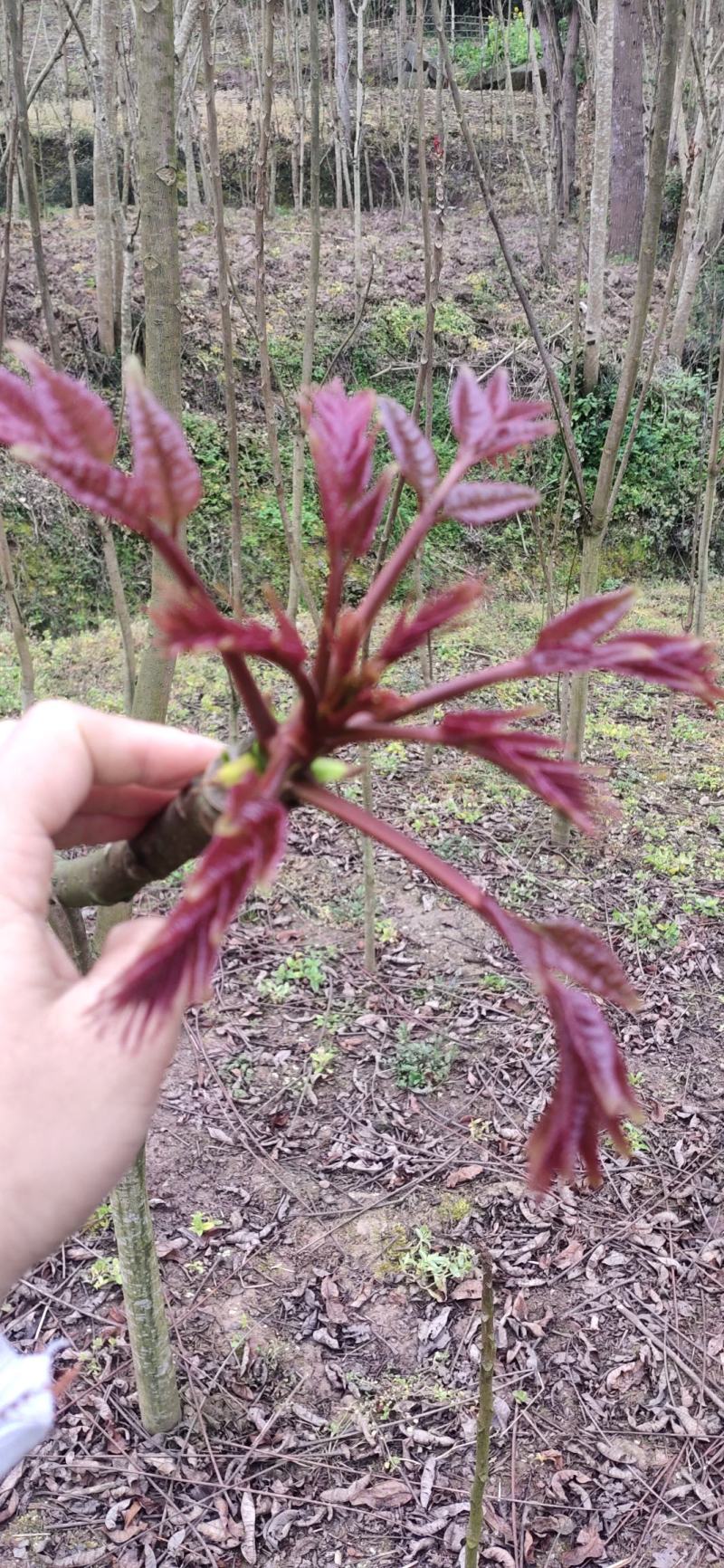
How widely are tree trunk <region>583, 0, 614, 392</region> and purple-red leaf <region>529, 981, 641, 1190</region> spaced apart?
4.03 meters

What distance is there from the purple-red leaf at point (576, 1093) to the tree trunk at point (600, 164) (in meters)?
4.03

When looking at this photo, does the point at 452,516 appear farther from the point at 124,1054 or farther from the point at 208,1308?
the point at 208,1308

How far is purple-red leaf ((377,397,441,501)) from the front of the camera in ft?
2.12

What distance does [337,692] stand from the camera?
594mm

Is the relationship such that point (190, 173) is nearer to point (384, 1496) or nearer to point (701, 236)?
point (701, 236)

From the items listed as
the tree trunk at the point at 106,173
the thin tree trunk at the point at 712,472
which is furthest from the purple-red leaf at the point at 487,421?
the tree trunk at the point at 106,173

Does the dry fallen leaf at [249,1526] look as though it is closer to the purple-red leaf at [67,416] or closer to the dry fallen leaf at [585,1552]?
the dry fallen leaf at [585,1552]

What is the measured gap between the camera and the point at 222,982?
128 inches

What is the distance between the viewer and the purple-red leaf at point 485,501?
651 mm

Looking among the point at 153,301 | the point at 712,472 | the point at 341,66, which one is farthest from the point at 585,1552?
the point at 341,66

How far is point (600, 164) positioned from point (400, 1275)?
4.09 meters

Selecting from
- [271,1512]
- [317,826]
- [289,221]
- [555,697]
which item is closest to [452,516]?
[271,1512]

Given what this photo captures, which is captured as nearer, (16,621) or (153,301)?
(153,301)


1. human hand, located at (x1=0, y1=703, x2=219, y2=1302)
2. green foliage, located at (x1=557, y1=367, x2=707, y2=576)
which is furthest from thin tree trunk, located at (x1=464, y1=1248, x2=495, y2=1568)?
green foliage, located at (x1=557, y1=367, x2=707, y2=576)
